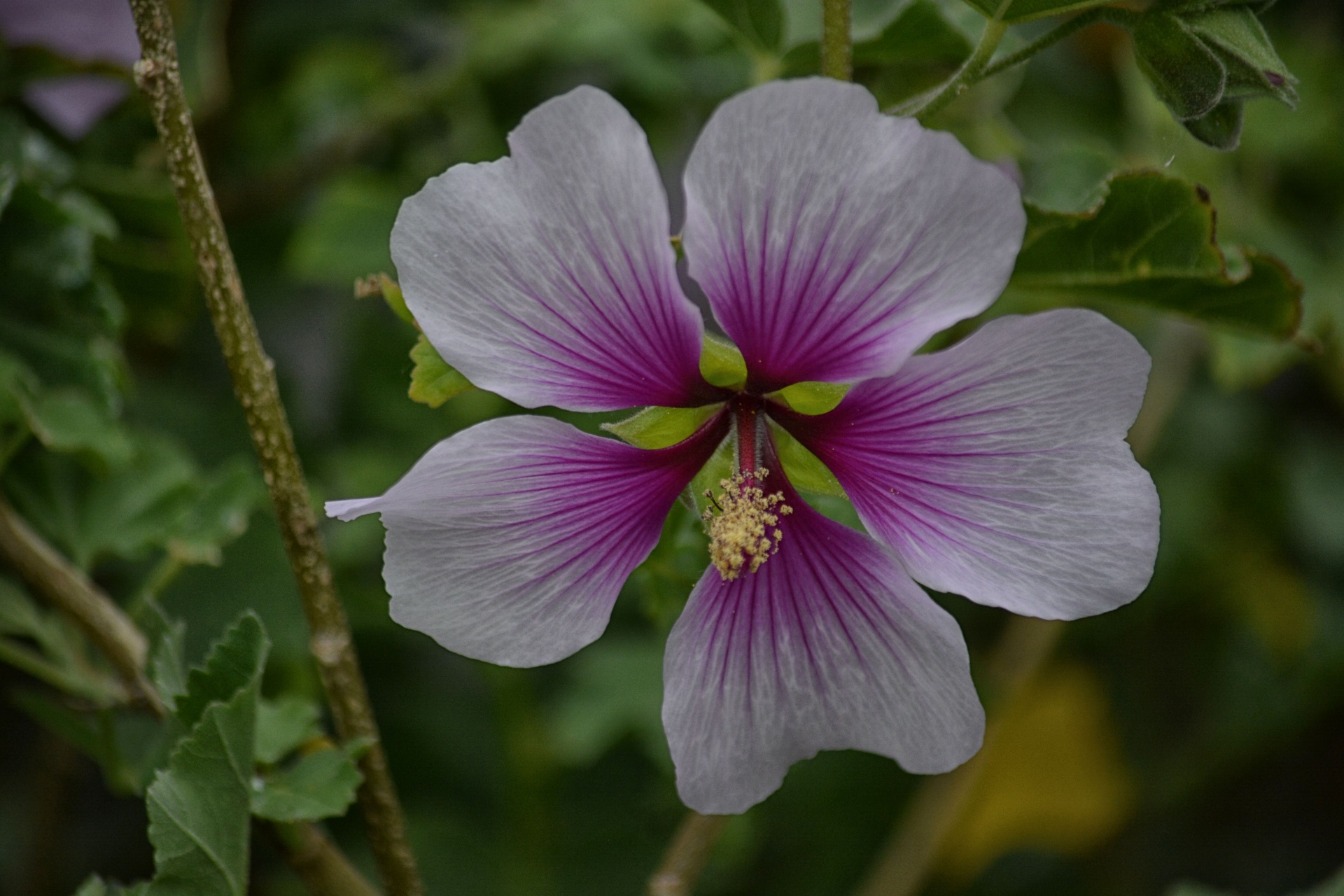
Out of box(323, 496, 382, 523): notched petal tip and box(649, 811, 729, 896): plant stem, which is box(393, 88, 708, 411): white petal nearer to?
box(323, 496, 382, 523): notched petal tip

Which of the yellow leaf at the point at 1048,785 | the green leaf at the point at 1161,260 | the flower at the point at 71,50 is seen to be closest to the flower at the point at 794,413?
the green leaf at the point at 1161,260

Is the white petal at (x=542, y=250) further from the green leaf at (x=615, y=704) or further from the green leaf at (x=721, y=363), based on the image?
the green leaf at (x=615, y=704)

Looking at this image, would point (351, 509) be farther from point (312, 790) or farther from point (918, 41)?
point (918, 41)

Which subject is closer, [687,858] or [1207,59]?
[1207,59]

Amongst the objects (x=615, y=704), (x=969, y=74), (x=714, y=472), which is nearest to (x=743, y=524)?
(x=714, y=472)

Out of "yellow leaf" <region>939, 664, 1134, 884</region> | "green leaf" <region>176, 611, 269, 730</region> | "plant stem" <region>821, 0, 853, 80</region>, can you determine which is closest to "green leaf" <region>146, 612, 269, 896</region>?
"green leaf" <region>176, 611, 269, 730</region>
